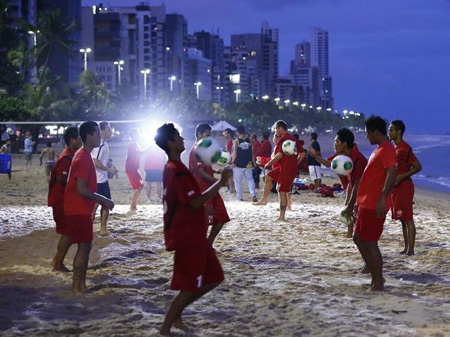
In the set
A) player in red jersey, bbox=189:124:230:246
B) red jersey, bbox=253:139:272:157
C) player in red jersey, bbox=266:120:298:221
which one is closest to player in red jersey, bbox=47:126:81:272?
player in red jersey, bbox=189:124:230:246

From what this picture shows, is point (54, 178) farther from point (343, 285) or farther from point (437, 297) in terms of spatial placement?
point (437, 297)

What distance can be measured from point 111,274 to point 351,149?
298 centimetres

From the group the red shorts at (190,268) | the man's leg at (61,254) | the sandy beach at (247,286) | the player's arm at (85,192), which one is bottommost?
the sandy beach at (247,286)

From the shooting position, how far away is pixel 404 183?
30.1ft

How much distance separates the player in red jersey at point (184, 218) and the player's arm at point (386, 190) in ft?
6.59

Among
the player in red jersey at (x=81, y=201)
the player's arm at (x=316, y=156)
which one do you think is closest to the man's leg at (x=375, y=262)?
the player's arm at (x=316, y=156)

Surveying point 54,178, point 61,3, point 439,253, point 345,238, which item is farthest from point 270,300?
point 61,3

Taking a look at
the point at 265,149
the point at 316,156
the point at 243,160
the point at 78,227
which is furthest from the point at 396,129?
the point at 265,149

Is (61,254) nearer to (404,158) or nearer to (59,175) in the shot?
(59,175)

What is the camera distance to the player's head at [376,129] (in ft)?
23.3

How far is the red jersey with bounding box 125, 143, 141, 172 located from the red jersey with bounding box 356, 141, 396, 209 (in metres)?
6.68

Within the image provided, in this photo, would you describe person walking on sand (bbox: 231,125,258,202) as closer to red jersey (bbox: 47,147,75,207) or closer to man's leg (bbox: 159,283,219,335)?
red jersey (bbox: 47,147,75,207)

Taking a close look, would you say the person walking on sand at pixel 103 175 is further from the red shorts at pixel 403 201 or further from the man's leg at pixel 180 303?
the man's leg at pixel 180 303

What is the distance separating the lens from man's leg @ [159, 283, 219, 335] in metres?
5.52
